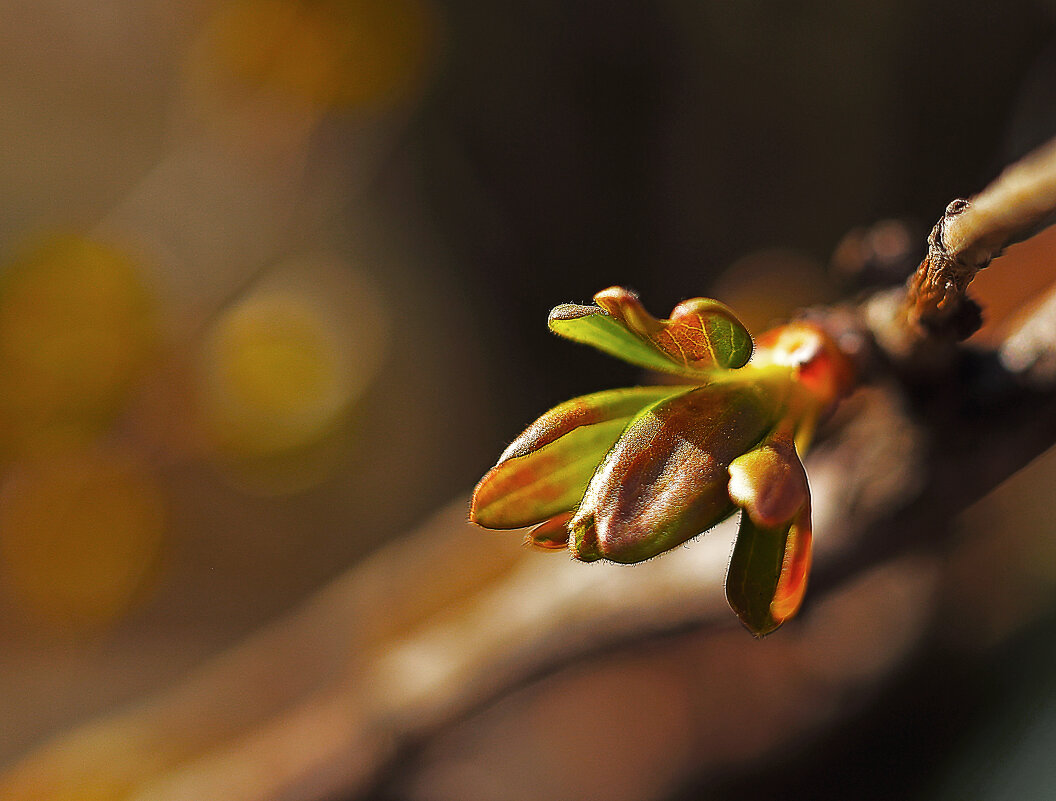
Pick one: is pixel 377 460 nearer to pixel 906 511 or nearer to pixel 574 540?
pixel 906 511

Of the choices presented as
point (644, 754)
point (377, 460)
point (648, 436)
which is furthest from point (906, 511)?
point (377, 460)

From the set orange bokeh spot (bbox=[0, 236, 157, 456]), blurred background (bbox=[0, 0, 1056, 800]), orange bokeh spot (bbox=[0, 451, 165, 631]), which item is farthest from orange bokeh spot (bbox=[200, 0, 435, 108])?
orange bokeh spot (bbox=[0, 451, 165, 631])

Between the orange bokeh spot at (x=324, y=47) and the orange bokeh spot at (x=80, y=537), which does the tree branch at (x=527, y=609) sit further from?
the orange bokeh spot at (x=324, y=47)

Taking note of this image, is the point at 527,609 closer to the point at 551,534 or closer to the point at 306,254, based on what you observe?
the point at 551,534

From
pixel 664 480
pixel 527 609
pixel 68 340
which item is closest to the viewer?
pixel 664 480

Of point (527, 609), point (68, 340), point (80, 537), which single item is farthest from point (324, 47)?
point (527, 609)
